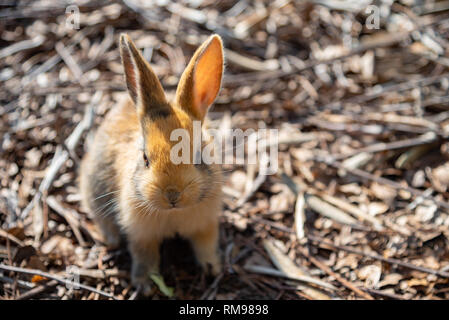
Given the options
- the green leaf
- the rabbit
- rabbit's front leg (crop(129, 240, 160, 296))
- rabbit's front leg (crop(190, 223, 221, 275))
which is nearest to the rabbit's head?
the rabbit

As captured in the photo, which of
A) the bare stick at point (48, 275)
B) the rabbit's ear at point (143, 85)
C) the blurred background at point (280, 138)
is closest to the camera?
the rabbit's ear at point (143, 85)

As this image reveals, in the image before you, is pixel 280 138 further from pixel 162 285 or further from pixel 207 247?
pixel 162 285

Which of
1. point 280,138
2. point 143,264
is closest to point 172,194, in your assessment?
point 143,264

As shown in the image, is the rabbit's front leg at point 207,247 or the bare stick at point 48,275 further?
the rabbit's front leg at point 207,247

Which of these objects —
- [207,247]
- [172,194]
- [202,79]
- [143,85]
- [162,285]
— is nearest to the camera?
[172,194]

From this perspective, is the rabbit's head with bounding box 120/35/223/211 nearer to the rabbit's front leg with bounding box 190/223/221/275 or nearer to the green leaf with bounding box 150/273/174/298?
the rabbit's front leg with bounding box 190/223/221/275

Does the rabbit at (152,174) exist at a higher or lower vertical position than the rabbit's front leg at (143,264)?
higher

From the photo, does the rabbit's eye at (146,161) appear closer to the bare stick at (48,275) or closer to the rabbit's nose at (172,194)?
the rabbit's nose at (172,194)

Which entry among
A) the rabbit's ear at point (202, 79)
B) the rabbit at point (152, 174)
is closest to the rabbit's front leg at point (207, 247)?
the rabbit at point (152, 174)
